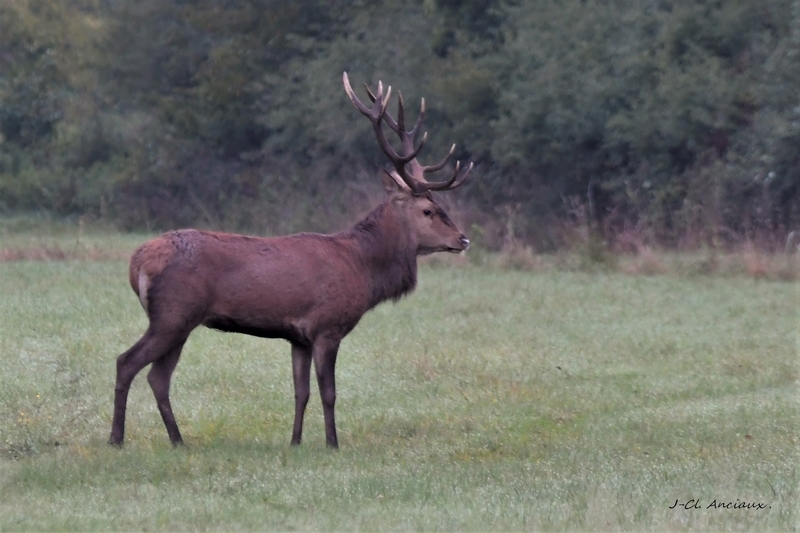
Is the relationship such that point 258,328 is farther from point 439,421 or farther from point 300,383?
point 439,421

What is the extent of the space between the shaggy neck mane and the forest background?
14.4 metres

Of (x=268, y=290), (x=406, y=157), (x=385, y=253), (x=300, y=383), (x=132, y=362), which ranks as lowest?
(x=300, y=383)

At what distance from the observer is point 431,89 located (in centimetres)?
3400

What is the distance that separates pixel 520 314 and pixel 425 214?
6544 mm

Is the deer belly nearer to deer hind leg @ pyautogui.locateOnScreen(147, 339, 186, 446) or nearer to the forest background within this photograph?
deer hind leg @ pyautogui.locateOnScreen(147, 339, 186, 446)

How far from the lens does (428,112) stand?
34.2 metres

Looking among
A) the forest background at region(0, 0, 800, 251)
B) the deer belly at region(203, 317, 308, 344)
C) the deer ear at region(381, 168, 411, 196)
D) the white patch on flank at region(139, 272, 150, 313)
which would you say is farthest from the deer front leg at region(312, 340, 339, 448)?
the forest background at region(0, 0, 800, 251)

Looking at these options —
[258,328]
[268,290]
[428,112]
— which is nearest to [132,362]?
[258,328]

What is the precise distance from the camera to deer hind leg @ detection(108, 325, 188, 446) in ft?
29.2

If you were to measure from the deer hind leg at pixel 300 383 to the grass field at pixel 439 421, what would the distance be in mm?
185

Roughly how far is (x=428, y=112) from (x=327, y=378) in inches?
999

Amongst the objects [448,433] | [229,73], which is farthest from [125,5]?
[448,433]

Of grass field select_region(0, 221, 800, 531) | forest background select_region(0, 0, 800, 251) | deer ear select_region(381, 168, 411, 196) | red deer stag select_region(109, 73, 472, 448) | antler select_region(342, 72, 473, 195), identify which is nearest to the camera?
grass field select_region(0, 221, 800, 531)

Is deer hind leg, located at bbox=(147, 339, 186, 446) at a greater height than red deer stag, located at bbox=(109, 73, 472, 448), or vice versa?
red deer stag, located at bbox=(109, 73, 472, 448)
